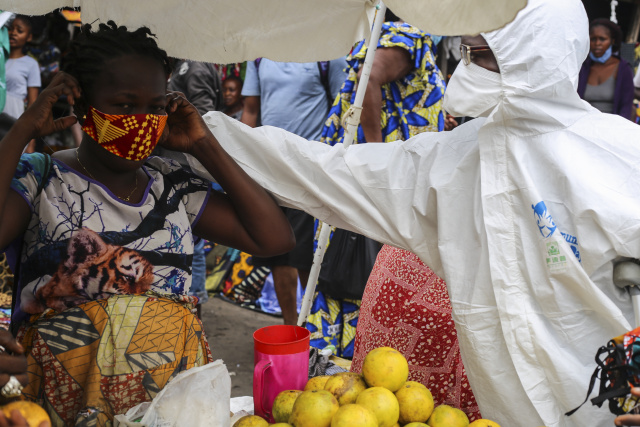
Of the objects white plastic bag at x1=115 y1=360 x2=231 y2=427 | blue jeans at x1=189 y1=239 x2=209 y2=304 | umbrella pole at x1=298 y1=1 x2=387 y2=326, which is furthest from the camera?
blue jeans at x1=189 y1=239 x2=209 y2=304

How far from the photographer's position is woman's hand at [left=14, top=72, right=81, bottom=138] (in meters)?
1.65

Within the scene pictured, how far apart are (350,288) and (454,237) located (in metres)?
1.77

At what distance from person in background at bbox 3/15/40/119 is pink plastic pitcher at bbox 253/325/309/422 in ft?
15.5

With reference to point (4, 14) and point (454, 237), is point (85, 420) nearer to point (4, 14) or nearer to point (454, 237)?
point (454, 237)

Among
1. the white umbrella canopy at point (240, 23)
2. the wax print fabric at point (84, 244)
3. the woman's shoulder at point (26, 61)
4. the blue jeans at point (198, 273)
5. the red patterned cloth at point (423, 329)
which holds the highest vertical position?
the white umbrella canopy at point (240, 23)

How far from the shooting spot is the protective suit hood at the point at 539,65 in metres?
1.78

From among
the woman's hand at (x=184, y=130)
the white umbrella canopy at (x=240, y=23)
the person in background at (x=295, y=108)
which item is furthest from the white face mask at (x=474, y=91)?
the person in background at (x=295, y=108)

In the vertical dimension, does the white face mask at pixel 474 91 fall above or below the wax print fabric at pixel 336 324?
above

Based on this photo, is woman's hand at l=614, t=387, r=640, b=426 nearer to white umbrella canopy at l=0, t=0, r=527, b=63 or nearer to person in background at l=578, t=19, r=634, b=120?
white umbrella canopy at l=0, t=0, r=527, b=63

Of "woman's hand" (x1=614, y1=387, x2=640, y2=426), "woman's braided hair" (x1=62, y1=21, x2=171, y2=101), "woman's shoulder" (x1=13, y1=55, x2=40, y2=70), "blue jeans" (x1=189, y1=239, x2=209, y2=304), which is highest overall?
"woman's braided hair" (x1=62, y1=21, x2=171, y2=101)

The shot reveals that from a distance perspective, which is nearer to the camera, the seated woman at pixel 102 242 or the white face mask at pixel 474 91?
the seated woman at pixel 102 242

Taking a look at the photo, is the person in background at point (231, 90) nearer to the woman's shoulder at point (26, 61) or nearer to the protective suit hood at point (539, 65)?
the woman's shoulder at point (26, 61)

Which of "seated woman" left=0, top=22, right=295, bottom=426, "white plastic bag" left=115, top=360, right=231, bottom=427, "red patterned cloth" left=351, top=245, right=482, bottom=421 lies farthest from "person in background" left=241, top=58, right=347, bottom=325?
"white plastic bag" left=115, top=360, right=231, bottom=427

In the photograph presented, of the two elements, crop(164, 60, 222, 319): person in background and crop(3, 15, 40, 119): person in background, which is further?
crop(3, 15, 40, 119): person in background
